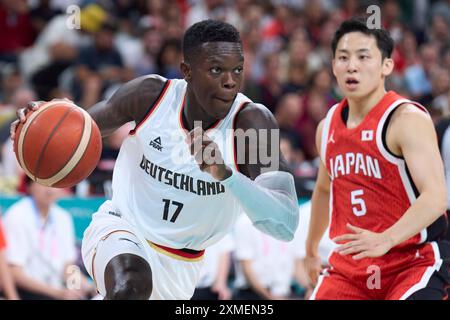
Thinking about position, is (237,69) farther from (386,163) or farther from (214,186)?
(386,163)

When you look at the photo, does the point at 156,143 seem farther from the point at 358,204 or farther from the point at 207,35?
the point at 358,204

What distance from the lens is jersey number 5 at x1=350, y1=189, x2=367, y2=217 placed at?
4668 mm

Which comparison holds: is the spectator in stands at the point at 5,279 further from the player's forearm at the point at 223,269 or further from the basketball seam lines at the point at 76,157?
the basketball seam lines at the point at 76,157

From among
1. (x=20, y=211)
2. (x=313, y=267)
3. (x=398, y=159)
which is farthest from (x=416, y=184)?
(x=20, y=211)

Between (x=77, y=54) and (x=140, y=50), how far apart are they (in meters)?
0.86

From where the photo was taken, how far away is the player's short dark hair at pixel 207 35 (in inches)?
177

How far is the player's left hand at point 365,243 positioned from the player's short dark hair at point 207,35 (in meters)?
1.18

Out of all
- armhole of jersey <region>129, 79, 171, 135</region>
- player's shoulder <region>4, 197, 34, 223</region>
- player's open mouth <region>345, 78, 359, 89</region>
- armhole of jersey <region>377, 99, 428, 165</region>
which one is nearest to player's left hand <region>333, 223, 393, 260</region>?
armhole of jersey <region>377, 99, 428, 165</region>

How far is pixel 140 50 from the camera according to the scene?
36.9 feet

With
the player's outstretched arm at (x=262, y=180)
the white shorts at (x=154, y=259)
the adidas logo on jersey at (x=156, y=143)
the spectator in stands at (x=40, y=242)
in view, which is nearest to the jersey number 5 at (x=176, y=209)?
the white shorts at (x=154, y=259)

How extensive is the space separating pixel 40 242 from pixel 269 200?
12.6 feet

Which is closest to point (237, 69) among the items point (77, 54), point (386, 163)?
point (386, 163)

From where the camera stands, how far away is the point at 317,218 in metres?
5.16

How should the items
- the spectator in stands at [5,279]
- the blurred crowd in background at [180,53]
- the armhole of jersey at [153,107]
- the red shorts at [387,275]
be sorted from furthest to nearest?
the blurred crowd in background at [180,53] < the spectator in stands at [5,279] < the armhole of jersey at [153,107] < the red shorts at [387,275]
